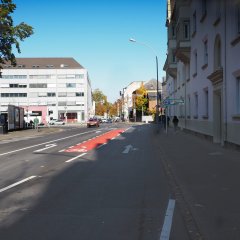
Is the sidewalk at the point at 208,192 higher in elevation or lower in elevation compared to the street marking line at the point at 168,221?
higher

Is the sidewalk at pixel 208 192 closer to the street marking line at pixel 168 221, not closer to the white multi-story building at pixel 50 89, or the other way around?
the street marking line at pixel 168 221

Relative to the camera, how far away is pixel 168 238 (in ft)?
21.0

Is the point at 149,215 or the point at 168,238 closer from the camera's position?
the point at 168,238

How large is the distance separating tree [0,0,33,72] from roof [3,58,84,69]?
98.0 metres

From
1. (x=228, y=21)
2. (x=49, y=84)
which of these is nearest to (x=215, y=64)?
(x=228, y=21)

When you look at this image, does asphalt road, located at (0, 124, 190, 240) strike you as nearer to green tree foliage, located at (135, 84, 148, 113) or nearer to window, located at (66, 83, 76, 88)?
green tree foliage, located at (135, 84, 148, 113)

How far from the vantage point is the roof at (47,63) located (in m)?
137

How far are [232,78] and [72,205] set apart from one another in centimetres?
1351

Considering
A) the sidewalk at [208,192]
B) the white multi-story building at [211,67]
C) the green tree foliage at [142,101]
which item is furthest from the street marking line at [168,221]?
the green tree foliage at [142,101]

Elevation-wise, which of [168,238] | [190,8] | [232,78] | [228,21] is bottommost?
[168,238]

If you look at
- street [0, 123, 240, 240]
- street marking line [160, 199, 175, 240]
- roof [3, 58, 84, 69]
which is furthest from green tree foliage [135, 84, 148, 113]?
street marking line [160, 199, 175, 240]

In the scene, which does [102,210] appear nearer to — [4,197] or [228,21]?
[4,197]

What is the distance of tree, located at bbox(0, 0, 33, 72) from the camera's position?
117 feet

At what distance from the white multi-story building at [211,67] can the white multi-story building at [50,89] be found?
300ft
